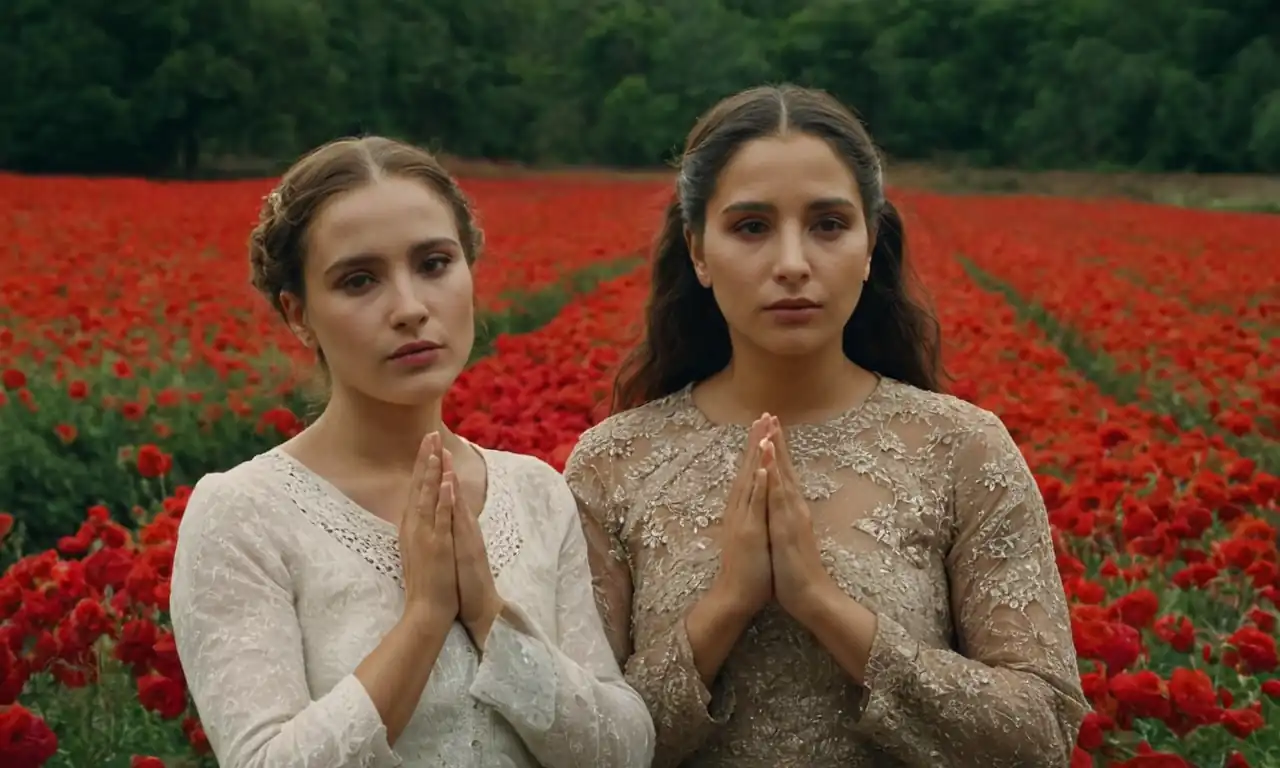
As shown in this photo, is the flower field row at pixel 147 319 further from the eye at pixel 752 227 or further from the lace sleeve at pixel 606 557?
the eye at pixel 752 227

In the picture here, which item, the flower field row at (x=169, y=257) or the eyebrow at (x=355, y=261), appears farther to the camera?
the flower field row at (x=169, y=257)

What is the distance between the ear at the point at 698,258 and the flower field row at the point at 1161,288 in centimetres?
290

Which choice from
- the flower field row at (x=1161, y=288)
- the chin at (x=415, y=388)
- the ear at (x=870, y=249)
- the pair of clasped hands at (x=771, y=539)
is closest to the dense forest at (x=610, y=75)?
the flower field row at (x=1161, y=288)

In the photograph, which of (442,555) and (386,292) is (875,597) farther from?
(386,292)

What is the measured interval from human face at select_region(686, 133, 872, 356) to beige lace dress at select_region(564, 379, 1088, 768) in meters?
0.19

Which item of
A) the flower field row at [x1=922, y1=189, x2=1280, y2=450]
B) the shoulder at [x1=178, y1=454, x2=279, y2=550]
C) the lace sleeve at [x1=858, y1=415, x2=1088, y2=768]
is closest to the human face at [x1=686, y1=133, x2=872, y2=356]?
the lace sleeve at [x1=858, y1=415, x2=1088, y2=768]

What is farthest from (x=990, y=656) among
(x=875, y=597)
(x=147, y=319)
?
(x=147, y=319)

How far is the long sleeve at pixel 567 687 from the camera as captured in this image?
1.72 meters

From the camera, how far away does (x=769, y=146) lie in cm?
207

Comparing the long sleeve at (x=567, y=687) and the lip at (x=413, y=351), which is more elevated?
the lip at (x=413, y=351)

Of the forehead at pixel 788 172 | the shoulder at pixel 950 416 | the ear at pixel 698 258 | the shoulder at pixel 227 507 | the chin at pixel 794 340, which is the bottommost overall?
the shoulder at pixel 950 416

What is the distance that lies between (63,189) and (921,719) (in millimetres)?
6657

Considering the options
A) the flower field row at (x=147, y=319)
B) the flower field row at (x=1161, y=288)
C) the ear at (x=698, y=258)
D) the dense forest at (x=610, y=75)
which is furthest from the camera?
the dense forest at (x=610, y=75)

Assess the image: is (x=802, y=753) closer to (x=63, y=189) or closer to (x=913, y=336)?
(x=913, y=336)
